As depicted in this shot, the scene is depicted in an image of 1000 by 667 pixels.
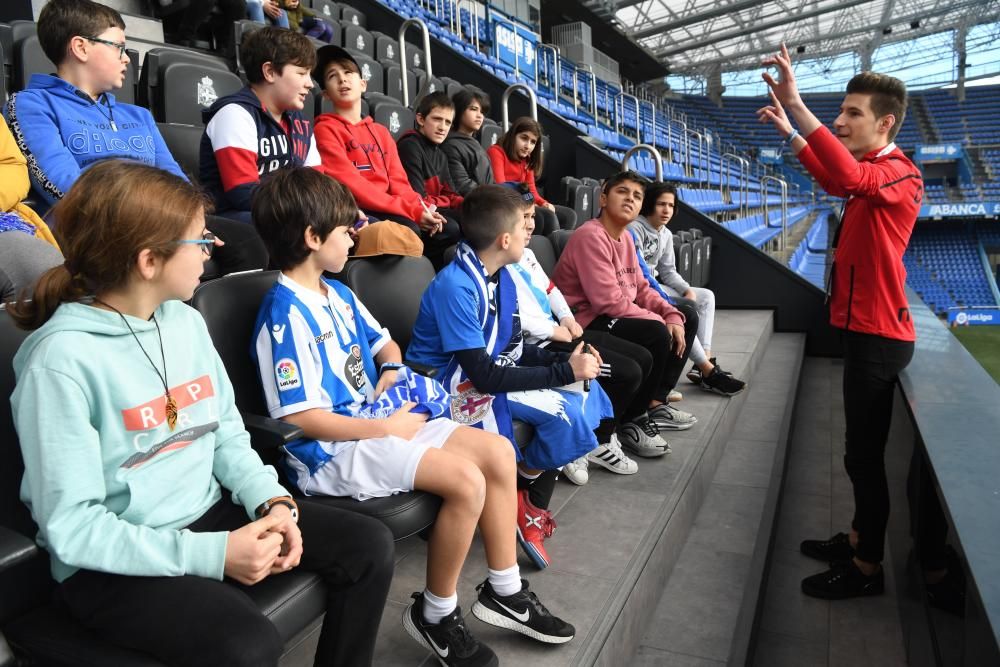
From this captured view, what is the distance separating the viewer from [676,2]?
2030 cm

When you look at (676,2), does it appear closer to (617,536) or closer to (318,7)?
(318,7)

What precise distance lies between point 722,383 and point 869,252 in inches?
53.8

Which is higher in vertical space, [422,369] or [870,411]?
[422,369]

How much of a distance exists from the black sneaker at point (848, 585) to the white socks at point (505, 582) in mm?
1247

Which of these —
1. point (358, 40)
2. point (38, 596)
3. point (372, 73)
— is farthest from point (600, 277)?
point (358, 40)

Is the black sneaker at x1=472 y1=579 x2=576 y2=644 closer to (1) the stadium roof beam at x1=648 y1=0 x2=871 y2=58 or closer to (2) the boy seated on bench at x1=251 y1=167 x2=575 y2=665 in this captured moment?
(2) the boy seated on bench at x1=251 y1=167 x2=575 y2=665

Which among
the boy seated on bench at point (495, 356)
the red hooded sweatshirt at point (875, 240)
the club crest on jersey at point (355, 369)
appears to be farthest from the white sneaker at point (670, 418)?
the club crest on jersey at point (355, 369)

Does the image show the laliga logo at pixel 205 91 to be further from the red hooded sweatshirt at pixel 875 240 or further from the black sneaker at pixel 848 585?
the black sneaker at pixel 848 585

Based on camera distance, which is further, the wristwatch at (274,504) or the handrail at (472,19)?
the handrail at (472,19)

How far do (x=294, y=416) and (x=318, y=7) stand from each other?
18.3 feet

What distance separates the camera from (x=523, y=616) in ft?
4.50

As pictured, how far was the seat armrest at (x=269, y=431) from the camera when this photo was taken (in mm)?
1178

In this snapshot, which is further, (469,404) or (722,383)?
(722,383)

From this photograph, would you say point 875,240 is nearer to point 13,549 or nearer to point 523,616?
point 523,616
